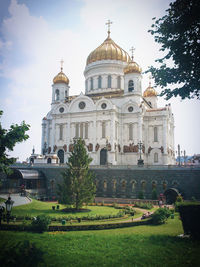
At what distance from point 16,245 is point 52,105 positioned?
47297 mm

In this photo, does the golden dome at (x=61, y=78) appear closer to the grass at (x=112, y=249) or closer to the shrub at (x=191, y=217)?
the grass at (x=112, y=249)

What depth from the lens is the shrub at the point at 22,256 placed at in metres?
12.3

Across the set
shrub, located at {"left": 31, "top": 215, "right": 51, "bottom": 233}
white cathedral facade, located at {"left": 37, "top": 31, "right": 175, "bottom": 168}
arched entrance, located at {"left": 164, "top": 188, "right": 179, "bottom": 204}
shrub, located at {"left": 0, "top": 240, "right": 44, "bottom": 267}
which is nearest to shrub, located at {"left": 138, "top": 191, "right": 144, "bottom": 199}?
arched entrance, located at {"left": 164, "top": 188, "right": 179, "bottom": 204}

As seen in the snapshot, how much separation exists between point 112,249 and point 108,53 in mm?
50274

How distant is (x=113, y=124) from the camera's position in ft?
165

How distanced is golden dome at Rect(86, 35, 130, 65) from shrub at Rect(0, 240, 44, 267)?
166 ft

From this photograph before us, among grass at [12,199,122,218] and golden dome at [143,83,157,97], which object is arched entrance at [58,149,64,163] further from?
golden dome at [143,83,157,97]

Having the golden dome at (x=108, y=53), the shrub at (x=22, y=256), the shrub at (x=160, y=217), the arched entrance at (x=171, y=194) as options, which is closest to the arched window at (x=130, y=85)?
the golden dome at (x=108, y=53)

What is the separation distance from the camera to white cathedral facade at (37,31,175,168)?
50719mm

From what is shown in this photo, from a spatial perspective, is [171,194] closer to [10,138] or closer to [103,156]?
[103,156]

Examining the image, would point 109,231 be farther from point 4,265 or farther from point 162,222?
point 4,265

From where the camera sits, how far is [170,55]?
726 inches

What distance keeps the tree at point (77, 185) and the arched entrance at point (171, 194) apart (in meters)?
10.8

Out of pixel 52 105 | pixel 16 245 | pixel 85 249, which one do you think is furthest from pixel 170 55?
pixel 52 105
